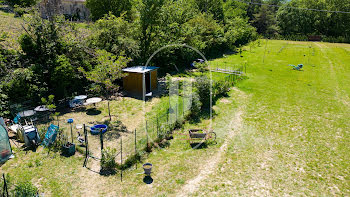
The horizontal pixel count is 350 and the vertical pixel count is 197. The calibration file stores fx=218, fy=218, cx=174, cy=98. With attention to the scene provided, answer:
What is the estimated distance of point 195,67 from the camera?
108 feet

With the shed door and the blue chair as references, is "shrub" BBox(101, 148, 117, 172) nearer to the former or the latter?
the blue chair

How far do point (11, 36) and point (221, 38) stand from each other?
114 feet

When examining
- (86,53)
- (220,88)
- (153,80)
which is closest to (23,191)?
(86,53)

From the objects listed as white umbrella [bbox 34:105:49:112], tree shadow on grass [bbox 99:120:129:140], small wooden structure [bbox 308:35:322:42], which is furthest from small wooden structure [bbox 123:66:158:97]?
small wooden structure [bbox 308:35:322:42]

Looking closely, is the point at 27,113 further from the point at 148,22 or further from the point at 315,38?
the point at 315,38

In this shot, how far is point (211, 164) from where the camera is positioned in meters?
12.2

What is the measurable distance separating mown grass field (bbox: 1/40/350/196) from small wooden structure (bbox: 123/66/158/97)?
704 cm

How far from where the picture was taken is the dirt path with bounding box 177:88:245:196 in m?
10.2

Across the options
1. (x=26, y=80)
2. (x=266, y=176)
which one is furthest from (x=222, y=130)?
(x=26, y=80)

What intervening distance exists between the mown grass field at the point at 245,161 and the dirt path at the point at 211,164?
36 mm

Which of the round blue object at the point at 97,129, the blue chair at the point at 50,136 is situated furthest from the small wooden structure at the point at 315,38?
the blue chair at the point at 50,136

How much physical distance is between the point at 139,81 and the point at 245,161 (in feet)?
41.1

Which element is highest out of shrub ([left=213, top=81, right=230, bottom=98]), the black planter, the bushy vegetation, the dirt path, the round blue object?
the bushy vegetation

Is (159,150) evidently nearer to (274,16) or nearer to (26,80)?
(26,80)
